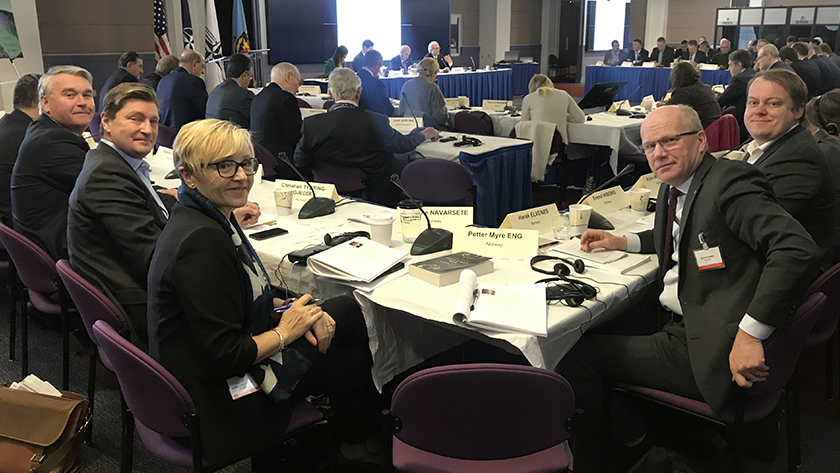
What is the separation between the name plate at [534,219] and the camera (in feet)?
8.18

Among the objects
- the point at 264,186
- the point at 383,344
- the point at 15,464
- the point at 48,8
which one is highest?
the point at 48,8

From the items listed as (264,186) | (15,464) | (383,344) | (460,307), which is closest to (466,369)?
(460,307)

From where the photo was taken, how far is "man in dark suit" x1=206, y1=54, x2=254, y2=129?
541cm

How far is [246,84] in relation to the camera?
5.64 metres

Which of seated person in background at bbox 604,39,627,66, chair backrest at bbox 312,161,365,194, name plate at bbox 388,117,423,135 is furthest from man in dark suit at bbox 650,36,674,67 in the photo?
chair backrest at bbox 312,161,365,194

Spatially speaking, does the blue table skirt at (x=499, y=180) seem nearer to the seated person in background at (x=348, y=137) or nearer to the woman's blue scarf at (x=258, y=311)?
the seated person in background at (x=348, y=137)

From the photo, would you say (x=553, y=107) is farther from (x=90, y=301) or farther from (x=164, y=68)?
(x=90, y=301)

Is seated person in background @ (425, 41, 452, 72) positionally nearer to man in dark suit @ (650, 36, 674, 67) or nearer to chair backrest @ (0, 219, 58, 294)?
man in dark suit @ (650, 36, 674, 67)

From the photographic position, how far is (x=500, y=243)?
7.75 feet

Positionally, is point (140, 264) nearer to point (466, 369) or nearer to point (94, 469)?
point (94, 469)

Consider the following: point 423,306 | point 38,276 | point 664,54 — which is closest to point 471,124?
point 38,276

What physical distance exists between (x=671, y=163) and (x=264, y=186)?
87.2 inches

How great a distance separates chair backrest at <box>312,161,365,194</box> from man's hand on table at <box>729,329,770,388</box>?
10.4 feet

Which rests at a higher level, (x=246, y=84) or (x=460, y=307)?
(x=246, y=84)
